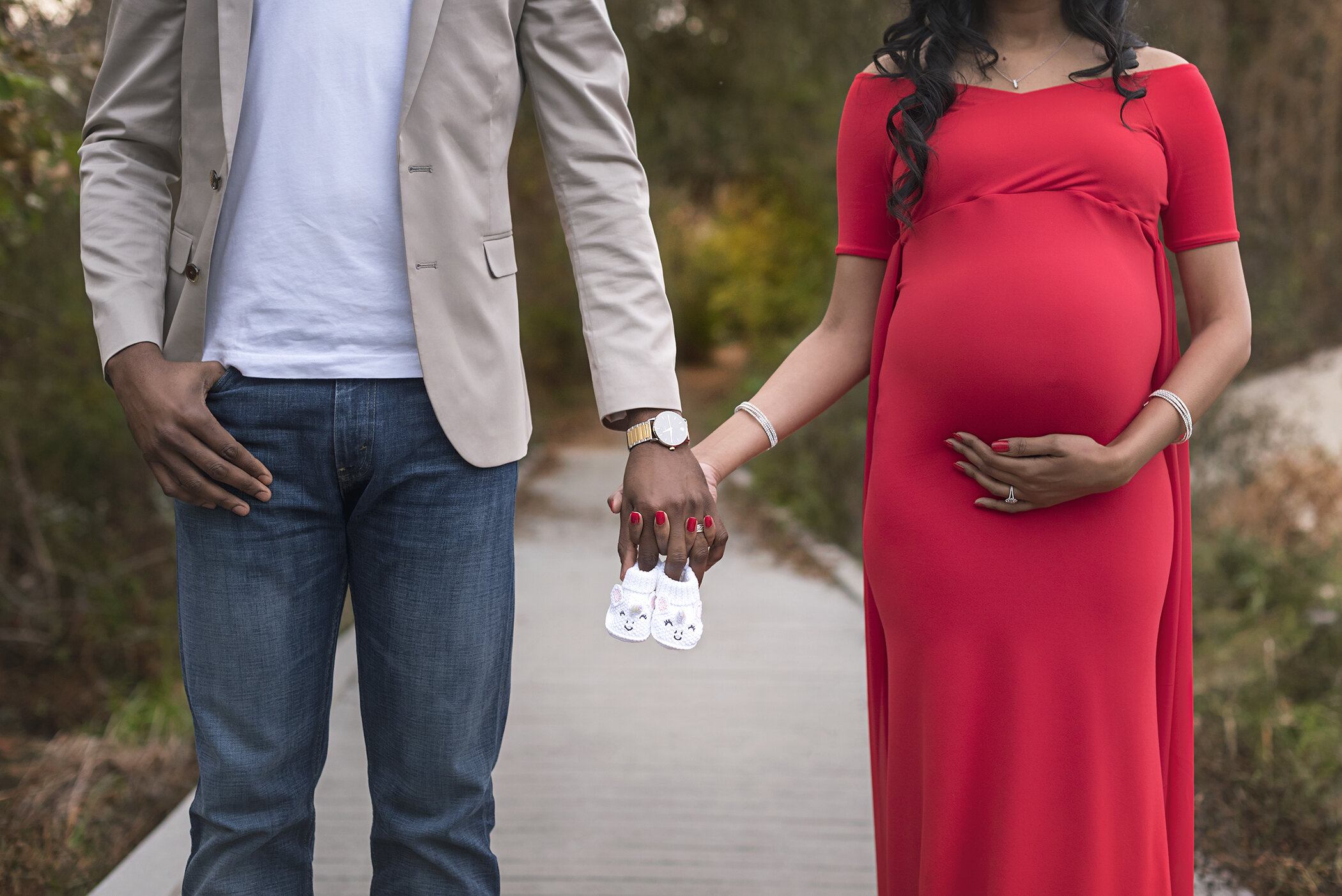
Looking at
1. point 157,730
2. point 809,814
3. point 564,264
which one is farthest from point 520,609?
point 564,264

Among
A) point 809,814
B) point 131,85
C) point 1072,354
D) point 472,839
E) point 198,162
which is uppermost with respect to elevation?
point 131,85

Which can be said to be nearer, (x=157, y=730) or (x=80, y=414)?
(x=157, y=730)

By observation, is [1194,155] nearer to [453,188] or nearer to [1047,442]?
[1047,442]

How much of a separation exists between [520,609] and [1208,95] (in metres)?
5.86

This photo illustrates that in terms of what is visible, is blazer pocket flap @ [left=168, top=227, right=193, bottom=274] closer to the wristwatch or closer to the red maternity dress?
the wristwatch

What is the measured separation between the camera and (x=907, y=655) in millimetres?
1986

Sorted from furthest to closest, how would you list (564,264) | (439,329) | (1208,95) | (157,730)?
(564,264) → (157,730) → (1208,95) → (439,329)

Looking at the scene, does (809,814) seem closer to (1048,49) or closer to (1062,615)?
(1062,615)

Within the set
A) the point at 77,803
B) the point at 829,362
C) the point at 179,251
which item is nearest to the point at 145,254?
the point at 179,251

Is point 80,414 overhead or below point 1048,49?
below

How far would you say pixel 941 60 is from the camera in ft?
6.66

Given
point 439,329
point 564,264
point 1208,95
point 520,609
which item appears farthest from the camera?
point 564,264

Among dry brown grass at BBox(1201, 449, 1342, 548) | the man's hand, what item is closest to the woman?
the man's hand

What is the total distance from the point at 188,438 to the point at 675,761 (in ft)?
10.8
